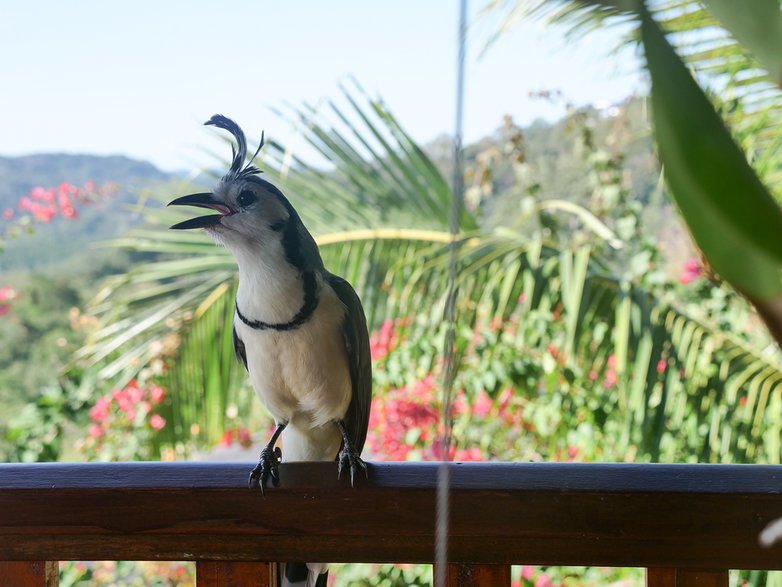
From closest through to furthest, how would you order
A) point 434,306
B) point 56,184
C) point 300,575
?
1. point 300,575
2. point 434,306
3. point 56,184

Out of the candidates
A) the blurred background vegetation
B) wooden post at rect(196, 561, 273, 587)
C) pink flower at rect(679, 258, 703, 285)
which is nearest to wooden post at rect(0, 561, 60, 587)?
wooden post at rect(196, 561, 273, 587)

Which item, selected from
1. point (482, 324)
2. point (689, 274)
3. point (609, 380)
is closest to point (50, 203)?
point (482, 324)

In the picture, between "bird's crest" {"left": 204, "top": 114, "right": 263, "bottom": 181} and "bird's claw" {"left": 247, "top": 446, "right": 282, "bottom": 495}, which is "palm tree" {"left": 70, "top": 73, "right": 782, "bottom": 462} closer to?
"bird's crest" {"left": 204, "top": 114, "right": 263, "bottom": 181}

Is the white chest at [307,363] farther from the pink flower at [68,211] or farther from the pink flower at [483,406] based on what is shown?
the pink flower at [68,211]

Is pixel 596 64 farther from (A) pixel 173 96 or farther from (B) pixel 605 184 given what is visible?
(A) pixel 173 96

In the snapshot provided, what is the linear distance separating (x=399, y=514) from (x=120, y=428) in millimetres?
2389

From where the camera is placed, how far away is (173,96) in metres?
4.79

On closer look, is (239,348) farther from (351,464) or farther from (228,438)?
(228,438)

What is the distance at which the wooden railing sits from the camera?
31.1 inches

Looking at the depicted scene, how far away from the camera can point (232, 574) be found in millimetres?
841

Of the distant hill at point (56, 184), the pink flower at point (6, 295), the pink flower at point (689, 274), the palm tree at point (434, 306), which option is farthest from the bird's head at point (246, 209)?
the distant hill at point (56, 184)

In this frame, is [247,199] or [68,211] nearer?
[247,199]

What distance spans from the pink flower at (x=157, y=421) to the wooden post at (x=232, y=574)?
5.87 feet

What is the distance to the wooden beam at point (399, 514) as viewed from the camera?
790 mm
